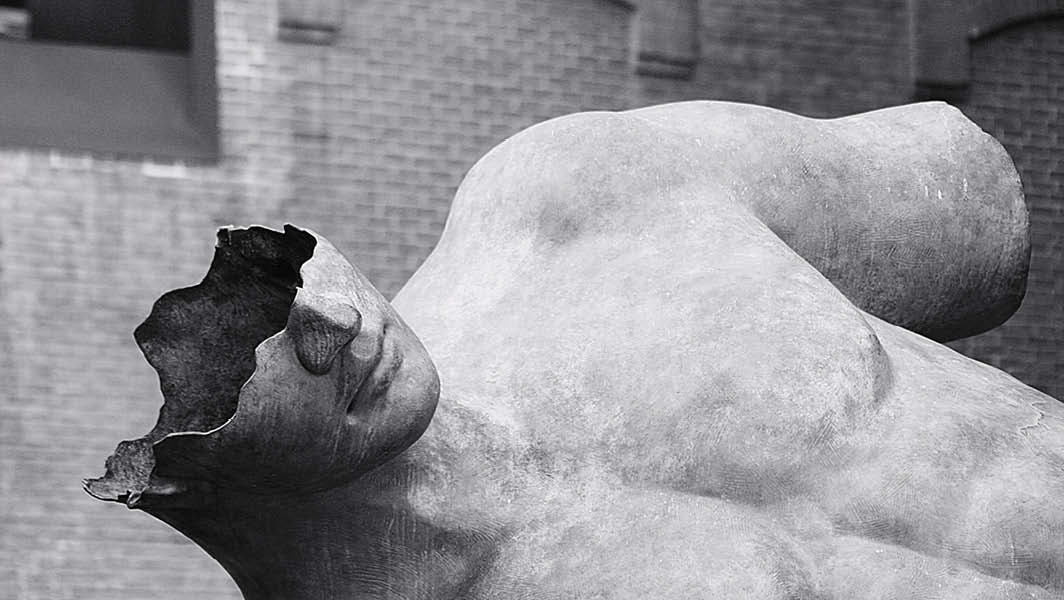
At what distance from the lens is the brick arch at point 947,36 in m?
11.1

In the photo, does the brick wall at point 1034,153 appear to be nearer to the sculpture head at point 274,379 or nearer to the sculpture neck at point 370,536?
the sculpture neck at point 370,536

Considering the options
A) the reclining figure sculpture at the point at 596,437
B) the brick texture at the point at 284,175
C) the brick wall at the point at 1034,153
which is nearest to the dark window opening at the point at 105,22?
the brick texture at the point at 284,175

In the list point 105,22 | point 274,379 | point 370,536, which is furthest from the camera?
point 105,22

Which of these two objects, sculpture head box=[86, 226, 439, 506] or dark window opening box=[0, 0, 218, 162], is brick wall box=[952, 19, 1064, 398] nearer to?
dark window opening box=[0, 0, 218, 162]

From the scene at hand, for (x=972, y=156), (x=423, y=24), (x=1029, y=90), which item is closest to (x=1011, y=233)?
(x=972, y=156)

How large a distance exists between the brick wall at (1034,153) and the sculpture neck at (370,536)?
9.23 metres

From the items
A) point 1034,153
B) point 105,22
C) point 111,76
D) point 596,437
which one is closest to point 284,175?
point 111,76

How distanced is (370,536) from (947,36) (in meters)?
9.76

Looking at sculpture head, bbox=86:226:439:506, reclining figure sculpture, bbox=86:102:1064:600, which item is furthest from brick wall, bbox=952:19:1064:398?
sculpture head, bbox=86:226:439:506

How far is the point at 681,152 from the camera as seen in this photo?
2252 millimetres

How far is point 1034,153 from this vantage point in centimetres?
1127

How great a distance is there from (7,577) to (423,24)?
3548 mm

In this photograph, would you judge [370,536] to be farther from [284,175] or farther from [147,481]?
[284,175]

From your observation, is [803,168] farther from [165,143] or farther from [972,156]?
[165,143]
